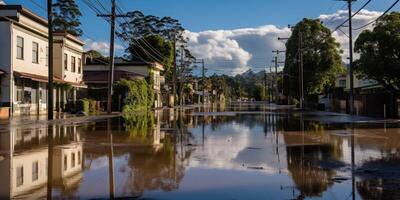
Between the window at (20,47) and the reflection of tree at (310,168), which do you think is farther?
the window at (20,47)

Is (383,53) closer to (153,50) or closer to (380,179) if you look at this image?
(380,179)

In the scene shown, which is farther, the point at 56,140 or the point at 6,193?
the point at 56,140

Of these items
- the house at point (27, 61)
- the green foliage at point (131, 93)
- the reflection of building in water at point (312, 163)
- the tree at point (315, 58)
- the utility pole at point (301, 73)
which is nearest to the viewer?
the reflection of building in water at point (312, 163)

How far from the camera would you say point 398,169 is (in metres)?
12.5

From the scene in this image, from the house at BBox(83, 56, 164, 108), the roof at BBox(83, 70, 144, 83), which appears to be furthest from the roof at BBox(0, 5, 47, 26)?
the house at BBox(83, 56, 164, 108)

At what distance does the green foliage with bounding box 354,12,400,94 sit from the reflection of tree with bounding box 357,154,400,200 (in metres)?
26.0

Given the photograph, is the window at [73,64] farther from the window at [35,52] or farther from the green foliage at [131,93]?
the window at [35,52]

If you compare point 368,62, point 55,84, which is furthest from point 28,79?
point 368,62

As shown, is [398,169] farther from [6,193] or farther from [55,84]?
[55,84]

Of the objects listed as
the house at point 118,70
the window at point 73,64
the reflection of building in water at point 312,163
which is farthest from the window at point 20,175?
the house at point 118,70

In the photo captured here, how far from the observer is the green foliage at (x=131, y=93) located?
55.2 meters

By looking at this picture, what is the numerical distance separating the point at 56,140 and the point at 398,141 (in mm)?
13299

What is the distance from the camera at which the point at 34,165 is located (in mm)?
13062

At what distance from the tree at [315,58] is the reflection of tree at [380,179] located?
204 ft
